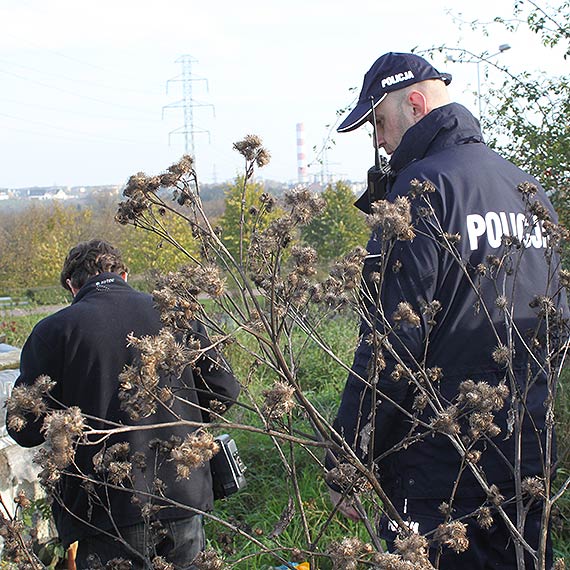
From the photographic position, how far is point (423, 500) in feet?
7.77

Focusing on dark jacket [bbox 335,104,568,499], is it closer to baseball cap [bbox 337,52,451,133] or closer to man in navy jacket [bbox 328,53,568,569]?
man in navy jacket [bbox 328,53,568,569]

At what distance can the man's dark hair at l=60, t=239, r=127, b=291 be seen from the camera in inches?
137

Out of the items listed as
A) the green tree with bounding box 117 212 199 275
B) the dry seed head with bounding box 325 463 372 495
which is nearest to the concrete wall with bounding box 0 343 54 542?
the dry seed head with bounding box 325 463 372 495

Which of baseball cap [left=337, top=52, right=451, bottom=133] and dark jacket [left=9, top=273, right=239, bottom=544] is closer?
baseball cap [left=337, top=52, right=451, bottom=133]

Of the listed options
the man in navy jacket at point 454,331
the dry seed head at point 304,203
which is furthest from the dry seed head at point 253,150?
the man in navy jacket at point 454,331

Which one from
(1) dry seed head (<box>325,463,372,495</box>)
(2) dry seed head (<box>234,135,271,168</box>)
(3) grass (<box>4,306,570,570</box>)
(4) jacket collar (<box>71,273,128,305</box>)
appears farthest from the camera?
(3) grass (<box>4,306,570,570</box>)

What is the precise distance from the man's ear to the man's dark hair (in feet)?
5.08

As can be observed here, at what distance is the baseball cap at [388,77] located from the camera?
2.62m

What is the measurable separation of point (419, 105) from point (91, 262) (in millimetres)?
1666

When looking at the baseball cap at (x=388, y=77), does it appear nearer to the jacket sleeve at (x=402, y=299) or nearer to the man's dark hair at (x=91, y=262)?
the jacket sleeve at (x=402, y=299)

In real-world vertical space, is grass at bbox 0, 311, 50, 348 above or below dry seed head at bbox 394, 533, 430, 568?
below

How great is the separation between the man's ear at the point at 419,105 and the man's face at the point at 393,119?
0.02 metres

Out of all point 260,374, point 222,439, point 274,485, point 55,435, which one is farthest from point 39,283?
point 55,435

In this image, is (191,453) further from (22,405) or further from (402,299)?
(402,299)
